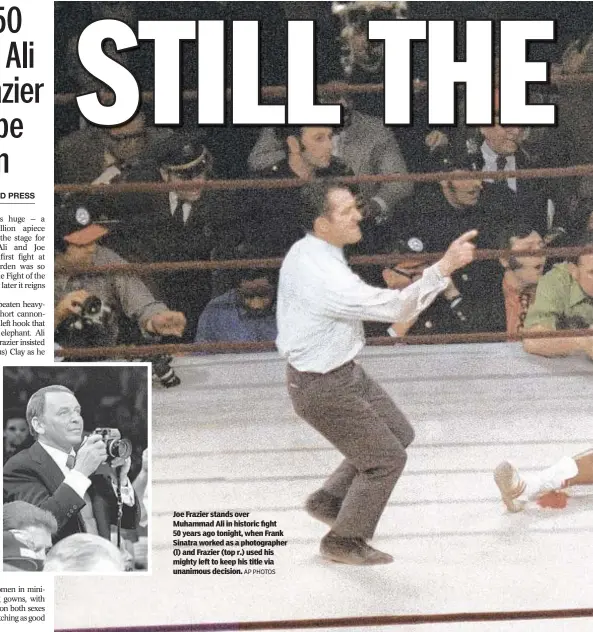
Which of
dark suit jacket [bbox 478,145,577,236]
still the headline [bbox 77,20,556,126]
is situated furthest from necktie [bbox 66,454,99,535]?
dark suit jacket [bbox 478,145,577,236]

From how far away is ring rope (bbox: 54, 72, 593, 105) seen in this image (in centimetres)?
172

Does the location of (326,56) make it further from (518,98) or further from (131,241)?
(131,241)

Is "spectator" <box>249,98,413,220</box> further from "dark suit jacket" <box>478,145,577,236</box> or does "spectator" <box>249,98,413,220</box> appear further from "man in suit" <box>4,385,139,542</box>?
"man in suit" <box>4,385,139,542</box>

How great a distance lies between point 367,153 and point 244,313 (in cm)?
31

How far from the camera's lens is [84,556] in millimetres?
1763

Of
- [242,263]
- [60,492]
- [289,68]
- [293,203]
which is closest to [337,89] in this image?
[289,68]

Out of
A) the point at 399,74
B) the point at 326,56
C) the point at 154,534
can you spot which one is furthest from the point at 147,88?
the point at 154,534

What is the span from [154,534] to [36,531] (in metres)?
0.19

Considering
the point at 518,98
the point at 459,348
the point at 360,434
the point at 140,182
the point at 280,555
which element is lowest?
the point at 280,555

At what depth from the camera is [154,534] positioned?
5.76ft

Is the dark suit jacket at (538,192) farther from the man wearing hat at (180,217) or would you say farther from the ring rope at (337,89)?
the man wearing hat at (180,217)

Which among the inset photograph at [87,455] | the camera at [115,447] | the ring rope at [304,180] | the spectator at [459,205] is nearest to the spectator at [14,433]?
the inset photograph at [87,455]

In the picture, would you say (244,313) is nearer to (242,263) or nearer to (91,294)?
(242,263)

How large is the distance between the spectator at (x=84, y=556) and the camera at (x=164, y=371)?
266 millimetres
